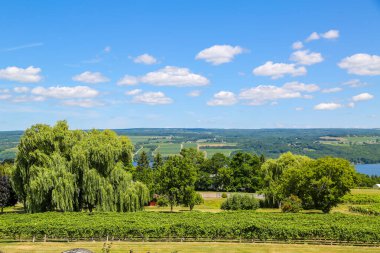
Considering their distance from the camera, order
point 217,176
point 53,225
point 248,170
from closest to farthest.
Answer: point 53,225
point 248,170
point 217,176

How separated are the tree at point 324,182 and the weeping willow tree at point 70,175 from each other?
21641mm

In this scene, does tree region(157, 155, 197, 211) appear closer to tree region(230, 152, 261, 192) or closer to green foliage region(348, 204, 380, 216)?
green foliage region(348, 204, 380, 216)

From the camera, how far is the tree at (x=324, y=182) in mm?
51656

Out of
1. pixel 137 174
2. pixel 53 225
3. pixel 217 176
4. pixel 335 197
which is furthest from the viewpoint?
pixel 217 176

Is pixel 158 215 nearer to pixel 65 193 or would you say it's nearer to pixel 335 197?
pixel 65 193

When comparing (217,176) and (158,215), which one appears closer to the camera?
(158,215)

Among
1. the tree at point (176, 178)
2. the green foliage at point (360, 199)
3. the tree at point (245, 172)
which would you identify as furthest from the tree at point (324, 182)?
the tree at point (245, 172)

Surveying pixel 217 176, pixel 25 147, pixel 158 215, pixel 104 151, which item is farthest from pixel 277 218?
pixel 217 176

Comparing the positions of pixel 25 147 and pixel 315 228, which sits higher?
pixel 25 147

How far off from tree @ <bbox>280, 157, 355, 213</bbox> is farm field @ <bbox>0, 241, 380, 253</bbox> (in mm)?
17441

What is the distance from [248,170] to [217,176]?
31.7ft

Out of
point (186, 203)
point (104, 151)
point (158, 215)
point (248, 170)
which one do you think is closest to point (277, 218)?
point (158, 215)

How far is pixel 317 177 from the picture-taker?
5278 cm

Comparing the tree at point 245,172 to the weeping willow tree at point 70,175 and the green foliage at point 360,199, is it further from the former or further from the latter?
the weeping willow tree at point 70,175
